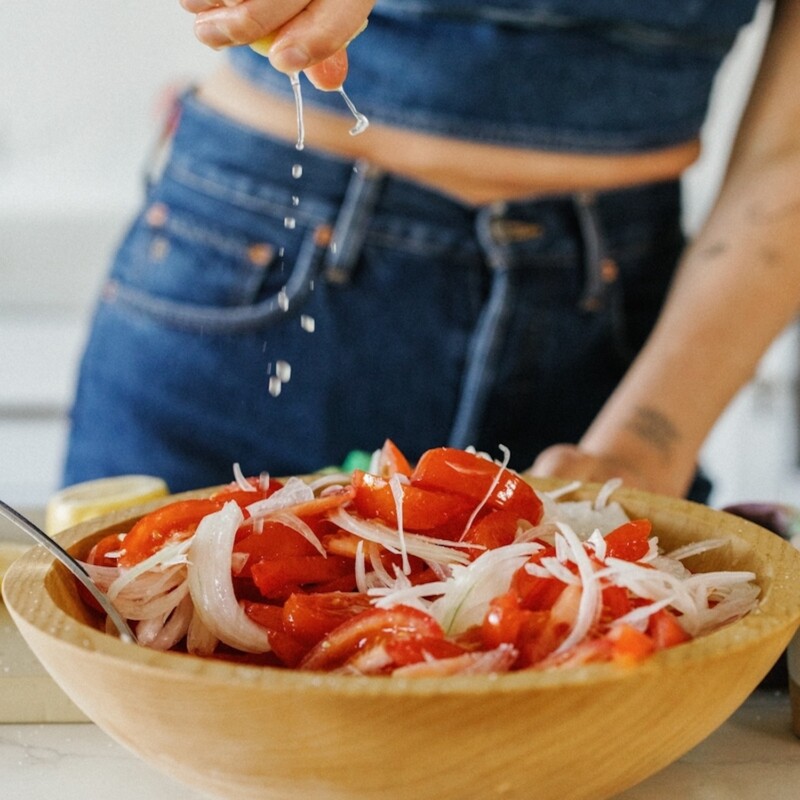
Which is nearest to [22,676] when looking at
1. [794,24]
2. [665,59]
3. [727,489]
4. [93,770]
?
[93,770]

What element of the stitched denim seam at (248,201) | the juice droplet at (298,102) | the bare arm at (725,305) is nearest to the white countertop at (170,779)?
the bare arm at (725,305)

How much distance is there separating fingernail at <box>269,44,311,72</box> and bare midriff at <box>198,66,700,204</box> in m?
0.65

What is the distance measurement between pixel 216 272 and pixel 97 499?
0.44 metres

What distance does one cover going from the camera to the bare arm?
1.28m

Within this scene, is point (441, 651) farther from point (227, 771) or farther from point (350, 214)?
point (350, 214)

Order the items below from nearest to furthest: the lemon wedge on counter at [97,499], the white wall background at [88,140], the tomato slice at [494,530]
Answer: the tomato slice at [494,530] → the lemon wedge on counter at [97,499] → the white wall background at [88,140]

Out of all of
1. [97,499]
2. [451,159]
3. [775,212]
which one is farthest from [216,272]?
[775,212]

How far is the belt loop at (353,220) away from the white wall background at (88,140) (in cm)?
185

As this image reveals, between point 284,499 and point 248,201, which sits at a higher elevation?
point 248,201

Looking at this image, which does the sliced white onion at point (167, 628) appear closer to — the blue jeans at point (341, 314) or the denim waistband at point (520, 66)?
the blue jeans at point (341, 314)

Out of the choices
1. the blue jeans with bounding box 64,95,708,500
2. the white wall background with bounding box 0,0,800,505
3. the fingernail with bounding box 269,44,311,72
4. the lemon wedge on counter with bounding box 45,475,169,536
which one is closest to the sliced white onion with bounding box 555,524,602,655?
the fingernail with bounding box 269,44,311,72

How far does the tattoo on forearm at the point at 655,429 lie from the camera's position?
50.1 inches

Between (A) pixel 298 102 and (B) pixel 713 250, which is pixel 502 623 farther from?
(B) pixel 713 250

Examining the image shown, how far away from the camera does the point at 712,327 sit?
1384 mm
